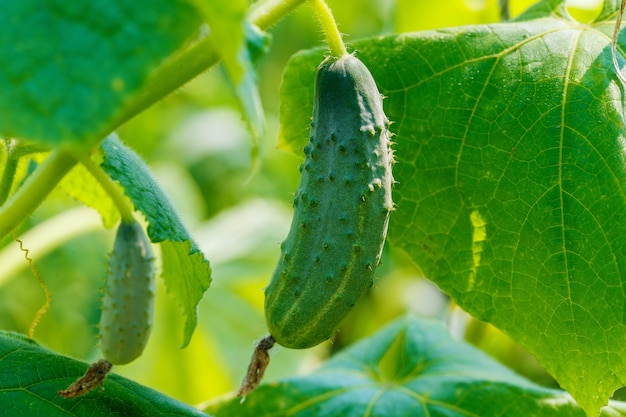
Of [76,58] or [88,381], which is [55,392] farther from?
[76,58]

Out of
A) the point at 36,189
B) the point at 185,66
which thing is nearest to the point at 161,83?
the point at 185,66

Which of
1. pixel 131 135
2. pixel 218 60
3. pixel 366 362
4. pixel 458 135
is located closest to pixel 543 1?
pixel 458 135

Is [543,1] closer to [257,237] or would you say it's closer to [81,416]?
[81,416]

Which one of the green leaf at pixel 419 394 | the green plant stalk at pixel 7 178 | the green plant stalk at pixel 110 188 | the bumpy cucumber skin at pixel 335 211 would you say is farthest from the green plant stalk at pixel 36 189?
the green leaf at pixel 419 394

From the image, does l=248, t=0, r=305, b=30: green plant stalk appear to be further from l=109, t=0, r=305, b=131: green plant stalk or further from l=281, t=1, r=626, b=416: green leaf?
l=281, t=1, r=626, b=416: green leaf

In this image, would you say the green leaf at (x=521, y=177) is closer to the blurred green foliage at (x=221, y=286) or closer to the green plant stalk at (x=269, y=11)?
the green plant stalk at (x=269, y=11)

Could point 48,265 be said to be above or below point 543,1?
below
